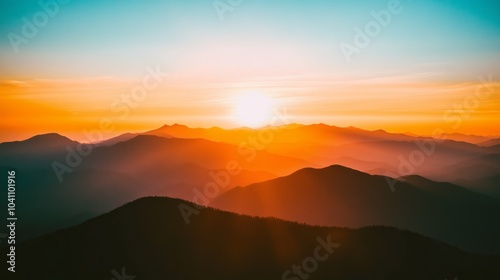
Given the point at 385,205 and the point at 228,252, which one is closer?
the point at 228,252

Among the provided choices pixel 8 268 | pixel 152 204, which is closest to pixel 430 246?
pixel 152 204

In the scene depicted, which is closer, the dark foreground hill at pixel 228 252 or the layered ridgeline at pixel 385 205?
the dark foreground hill at pixel 228 252

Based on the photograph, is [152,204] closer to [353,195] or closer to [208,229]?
[208,229]

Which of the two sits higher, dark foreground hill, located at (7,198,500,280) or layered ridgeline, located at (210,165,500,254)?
layered ridgeline, located at (210,165,500,254)

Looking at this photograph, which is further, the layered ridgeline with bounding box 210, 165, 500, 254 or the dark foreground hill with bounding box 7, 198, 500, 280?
the layered ridgeline with bounding box 210, 165, 500, 254

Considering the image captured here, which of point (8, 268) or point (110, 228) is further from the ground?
point (110, 228)
